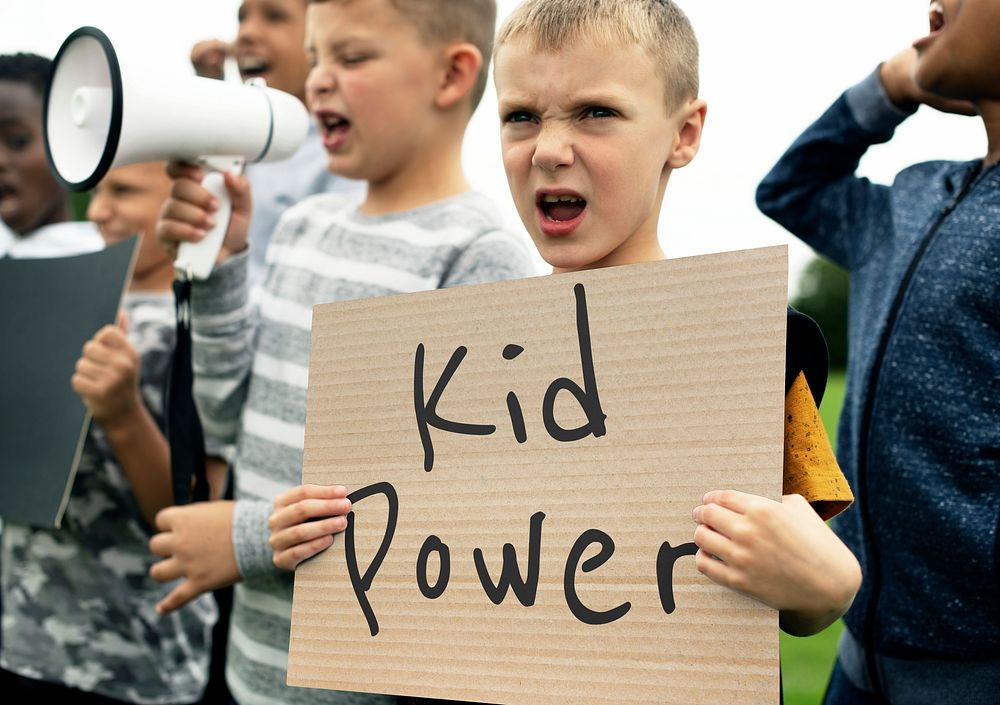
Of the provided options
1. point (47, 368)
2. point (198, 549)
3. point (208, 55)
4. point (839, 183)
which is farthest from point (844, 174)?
point (208, 55)

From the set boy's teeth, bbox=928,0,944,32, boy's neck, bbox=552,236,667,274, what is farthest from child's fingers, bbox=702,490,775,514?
boy's teeth, bbox=928,0,944,32

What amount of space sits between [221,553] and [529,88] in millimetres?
867

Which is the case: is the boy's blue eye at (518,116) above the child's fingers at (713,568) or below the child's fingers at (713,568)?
above

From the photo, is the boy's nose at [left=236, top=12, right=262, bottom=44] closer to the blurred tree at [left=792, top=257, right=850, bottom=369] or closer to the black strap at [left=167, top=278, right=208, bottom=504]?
the black strap at [left=167, top=278, right=208, bottom=504]

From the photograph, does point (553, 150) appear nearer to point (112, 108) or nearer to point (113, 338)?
point (112, 108)

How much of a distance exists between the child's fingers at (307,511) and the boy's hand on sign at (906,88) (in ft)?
3.73

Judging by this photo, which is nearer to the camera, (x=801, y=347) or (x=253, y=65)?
(x=801, y=347)

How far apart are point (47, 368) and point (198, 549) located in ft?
2.32

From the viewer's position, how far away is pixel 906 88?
169cm

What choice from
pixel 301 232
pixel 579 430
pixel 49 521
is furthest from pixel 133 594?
pixel 579 430

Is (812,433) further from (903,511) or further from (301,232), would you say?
(301,232)

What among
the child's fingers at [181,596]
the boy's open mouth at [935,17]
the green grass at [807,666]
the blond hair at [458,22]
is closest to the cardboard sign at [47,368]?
the child's fingers at [181,596]

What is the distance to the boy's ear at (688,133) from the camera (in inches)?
49.5

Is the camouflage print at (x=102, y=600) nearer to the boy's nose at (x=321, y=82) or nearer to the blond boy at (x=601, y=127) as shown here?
the boy's nose at (x=321, y=82)
